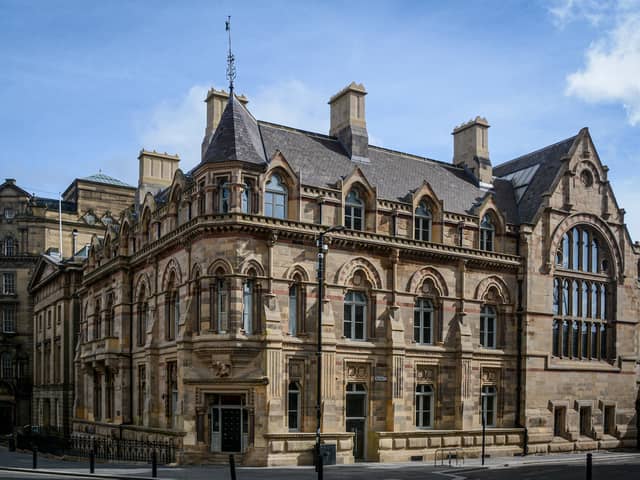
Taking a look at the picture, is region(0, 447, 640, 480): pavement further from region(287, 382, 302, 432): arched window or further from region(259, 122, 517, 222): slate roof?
region(259, 122, 517, 222): slate roof

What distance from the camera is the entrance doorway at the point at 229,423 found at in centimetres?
3281

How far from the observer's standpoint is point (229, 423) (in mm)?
33000

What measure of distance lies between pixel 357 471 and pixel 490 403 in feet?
38.3

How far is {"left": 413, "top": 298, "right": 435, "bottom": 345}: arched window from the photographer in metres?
38.2

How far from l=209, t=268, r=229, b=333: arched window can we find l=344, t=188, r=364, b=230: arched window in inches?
264

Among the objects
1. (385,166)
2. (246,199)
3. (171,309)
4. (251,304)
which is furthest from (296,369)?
(385,166)

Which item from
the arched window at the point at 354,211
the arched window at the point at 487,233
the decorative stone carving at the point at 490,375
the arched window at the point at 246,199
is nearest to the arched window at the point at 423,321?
the decorative stone carving at the point at 490,375

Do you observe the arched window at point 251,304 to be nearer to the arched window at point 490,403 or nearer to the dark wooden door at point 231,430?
the dark wooden door at point 231,430

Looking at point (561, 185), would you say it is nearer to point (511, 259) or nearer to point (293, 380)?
point (511, 259)

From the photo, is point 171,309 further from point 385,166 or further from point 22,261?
point 22,261

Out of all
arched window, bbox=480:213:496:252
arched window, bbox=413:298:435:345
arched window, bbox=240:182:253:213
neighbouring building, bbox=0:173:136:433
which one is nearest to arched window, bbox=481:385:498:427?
arched window, bbox=413:298:435:345

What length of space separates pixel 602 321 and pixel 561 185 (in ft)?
26.8

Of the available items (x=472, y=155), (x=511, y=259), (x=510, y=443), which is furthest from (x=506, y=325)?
(x=472, y=155)

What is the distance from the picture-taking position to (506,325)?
4100 cm
